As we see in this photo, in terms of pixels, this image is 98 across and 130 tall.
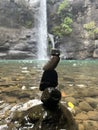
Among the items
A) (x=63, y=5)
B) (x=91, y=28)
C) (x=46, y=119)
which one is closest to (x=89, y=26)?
(x=91, y=28)

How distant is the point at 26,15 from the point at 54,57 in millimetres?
26852

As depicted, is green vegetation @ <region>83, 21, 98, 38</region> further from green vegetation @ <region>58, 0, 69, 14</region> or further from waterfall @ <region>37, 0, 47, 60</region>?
waterfall @ <region>37, 0, 47, 60</region>

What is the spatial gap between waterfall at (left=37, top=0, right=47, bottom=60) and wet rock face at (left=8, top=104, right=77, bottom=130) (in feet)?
78.2

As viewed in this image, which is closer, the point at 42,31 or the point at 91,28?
the point at 42,31

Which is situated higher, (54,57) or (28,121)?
(54,57)

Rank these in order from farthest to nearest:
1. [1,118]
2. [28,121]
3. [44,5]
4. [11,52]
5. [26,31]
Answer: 1. [44,5]
2. [26,31]
3. [11,52]
4. [1,118]
5. [28,121]

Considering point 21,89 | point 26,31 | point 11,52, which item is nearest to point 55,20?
point 26,31

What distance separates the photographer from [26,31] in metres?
27.7

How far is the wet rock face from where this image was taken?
2.46 m

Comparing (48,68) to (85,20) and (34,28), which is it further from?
(85,20)

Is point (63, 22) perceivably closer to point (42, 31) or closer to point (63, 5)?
point (63, 5)

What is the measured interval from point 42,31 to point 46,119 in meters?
26.2

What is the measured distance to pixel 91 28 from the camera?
29.1m

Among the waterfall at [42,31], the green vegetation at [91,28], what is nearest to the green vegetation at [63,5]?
the waterfall at [42,31]
